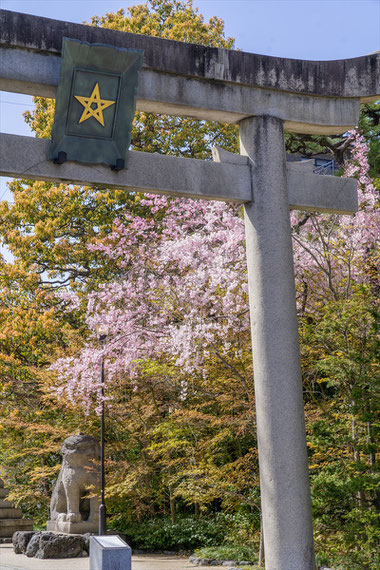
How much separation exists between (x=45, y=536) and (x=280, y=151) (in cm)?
1102

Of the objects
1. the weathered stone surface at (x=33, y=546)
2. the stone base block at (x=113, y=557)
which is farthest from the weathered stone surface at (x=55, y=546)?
the stone base block at (x=113, y=557)

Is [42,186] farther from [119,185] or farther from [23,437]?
[119,185]

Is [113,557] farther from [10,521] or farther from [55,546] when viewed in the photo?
[10,521]

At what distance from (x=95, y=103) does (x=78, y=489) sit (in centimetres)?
1190

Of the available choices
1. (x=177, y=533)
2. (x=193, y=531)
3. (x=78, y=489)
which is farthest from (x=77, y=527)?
(x=193, y=531)

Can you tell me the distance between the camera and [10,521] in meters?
19.7

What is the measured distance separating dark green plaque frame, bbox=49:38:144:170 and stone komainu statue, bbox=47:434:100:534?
11292 millimetres

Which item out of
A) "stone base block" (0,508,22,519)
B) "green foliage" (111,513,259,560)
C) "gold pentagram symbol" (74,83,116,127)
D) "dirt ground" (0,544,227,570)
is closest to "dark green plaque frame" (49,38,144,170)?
"gold pentagram symbol" (74,83,116,127)

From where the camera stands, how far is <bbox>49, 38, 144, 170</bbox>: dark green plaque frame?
223 inches

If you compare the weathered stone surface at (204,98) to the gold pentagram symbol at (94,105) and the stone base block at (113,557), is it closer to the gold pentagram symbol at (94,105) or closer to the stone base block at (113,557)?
the gold pentagram symbol at (94,105)

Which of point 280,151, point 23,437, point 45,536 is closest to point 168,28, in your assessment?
point 23,437

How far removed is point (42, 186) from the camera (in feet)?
61.9

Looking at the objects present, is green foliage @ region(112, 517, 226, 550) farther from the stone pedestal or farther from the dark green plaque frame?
the dark green plaque frame

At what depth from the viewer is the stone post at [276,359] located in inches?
226
